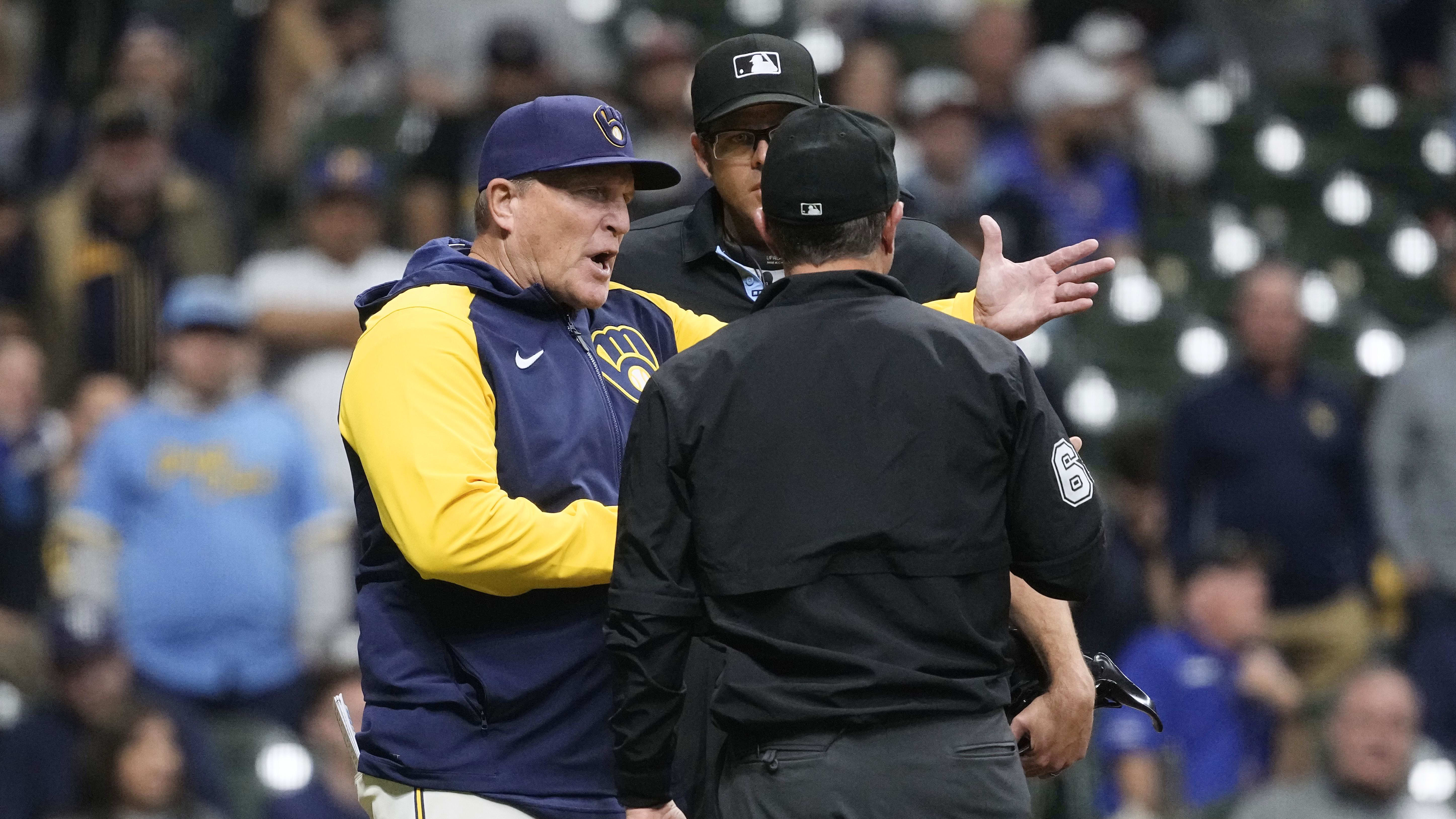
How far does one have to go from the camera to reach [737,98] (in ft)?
13.4

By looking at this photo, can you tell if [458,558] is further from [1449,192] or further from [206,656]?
[1449,192]

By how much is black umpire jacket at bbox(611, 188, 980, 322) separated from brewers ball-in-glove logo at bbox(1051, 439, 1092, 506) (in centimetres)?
93

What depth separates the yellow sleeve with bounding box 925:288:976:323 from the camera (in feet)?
12.0

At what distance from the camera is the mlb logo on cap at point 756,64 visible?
407 cm

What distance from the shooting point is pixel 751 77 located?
13.3ft

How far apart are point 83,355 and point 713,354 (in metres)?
5.41

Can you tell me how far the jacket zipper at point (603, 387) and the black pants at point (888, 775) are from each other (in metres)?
0.61

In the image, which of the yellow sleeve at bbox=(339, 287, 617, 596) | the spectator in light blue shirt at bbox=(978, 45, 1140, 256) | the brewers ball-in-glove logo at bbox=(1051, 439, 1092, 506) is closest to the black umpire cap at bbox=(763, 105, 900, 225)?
the brewers ball-in-glove logo at bbox=(1051, 439, 1092, 506)

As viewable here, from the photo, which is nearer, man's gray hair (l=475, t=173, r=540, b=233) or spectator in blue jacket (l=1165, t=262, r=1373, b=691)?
man's gray hair (l=475, t=173, r=540, b=233)

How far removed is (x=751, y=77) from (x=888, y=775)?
5.07 feet

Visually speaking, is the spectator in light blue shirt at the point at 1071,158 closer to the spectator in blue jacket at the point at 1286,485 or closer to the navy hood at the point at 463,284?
the spectator in blue jacket at the point at 1286,485

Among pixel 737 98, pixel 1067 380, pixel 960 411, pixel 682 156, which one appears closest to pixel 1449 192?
pixel 1067 380

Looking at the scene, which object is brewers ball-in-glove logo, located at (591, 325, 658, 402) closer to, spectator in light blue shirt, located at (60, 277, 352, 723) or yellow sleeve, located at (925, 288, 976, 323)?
yellow sleeve, located at (925, 288, 976, 323)

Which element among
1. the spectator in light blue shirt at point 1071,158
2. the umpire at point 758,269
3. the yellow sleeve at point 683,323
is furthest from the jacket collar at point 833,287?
the spectator in light blue shirt at point 1071,158
